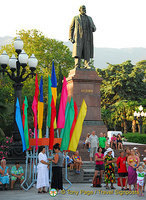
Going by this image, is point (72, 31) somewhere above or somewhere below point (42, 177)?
above

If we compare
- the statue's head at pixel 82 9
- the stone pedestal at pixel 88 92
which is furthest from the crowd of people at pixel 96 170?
the statue's head at pixel 82 9

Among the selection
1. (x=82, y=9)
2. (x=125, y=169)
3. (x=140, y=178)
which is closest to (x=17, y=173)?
(x=125, y=169)

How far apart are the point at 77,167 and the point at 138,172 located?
10.6ft

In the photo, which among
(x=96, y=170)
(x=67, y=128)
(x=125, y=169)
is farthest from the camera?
(x=96, y=170)

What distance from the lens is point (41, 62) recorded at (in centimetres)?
4347

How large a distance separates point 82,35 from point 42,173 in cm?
1302

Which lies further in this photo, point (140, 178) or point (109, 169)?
point (109, 169)

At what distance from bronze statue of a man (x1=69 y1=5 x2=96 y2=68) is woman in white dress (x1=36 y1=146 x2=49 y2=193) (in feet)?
39.2

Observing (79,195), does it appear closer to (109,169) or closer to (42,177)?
(42,177)

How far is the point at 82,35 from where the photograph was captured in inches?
923

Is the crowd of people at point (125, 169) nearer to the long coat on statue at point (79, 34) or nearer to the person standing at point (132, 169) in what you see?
the person standing at point (132, 169)

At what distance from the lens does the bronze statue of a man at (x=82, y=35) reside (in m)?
23.4

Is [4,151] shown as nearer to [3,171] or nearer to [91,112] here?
[3,171]

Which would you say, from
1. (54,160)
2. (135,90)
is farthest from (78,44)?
(135,90)
